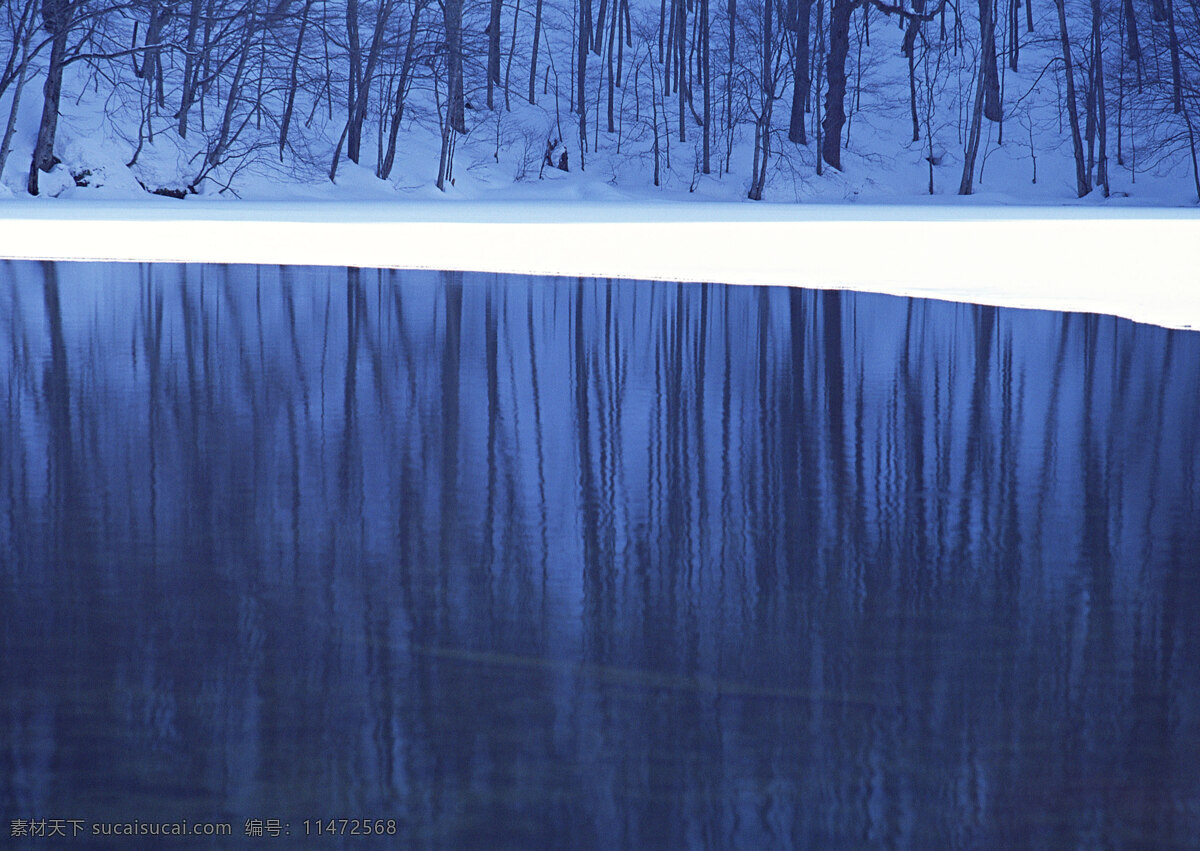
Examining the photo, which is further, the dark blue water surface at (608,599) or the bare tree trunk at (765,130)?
the bare tree trunk at (765,130)

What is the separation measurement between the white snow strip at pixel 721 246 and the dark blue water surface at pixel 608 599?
3726 millimetres

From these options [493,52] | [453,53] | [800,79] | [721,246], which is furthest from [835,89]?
[721,246]

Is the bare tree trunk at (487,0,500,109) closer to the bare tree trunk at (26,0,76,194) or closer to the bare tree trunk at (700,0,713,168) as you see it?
the bare tree trunk at (700,0,713,168)

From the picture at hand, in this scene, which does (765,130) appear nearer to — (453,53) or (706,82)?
(706,82)

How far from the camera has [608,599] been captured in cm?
298

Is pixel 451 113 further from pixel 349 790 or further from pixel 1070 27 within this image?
pixel 349 790

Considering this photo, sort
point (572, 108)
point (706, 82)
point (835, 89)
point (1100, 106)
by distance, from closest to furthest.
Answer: point (1100, 106)
point (835, 89)
point (706, 82)
point (572, 108)

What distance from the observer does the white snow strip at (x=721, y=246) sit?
992 centimetres

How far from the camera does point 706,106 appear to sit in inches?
1452

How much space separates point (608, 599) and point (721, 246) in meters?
12.4

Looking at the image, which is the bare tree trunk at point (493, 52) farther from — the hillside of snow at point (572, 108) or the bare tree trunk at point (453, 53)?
the bare tree trunk at point (453, 53)

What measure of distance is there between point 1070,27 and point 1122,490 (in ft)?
151

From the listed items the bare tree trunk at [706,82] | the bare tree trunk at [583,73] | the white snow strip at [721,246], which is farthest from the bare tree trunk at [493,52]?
the white snow strip at [721,246]

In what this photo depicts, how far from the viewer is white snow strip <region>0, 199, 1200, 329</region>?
9922 millimetres
